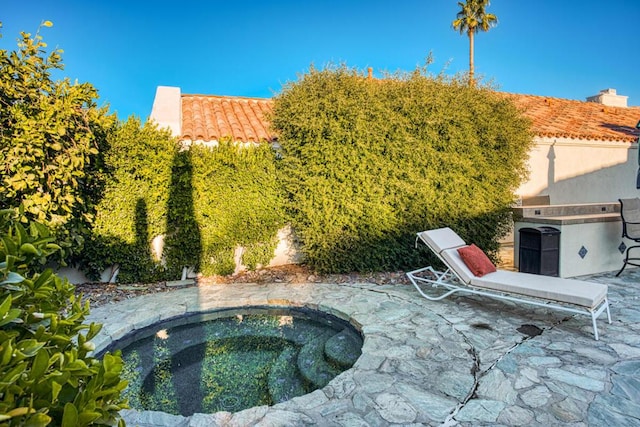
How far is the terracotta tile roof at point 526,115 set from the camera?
35.0 feet

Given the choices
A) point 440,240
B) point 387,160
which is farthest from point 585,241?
point 387,160

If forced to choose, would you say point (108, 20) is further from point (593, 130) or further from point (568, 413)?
point (593, 130)

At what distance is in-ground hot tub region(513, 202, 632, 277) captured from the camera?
26.0 ft

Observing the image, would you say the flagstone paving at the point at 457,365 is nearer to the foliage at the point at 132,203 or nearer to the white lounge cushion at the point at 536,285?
the white lounge cushion at the point at 536,285

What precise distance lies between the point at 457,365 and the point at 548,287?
2174 millimetres

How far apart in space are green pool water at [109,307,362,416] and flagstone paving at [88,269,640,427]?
28cm

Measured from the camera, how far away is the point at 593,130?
14.9 meters

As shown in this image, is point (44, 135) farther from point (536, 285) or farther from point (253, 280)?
point (536, 285)

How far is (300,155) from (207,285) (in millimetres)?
3617

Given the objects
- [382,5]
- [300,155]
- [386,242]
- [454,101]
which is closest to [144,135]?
[300,155]

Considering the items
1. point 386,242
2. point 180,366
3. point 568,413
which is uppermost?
point 386,242

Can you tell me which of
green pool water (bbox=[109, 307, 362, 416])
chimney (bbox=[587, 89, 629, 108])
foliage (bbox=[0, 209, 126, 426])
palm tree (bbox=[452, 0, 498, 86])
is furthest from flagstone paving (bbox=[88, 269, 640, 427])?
palm tree (bbox=[452, 0, 498, 86])

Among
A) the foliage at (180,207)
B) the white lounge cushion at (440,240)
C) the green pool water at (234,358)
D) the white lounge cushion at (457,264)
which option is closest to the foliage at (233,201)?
the foliage at (180,207)

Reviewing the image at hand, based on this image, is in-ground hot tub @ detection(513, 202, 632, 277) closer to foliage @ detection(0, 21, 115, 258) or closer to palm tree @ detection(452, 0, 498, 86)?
foliage @ detection(0, 21, 115, 258)
